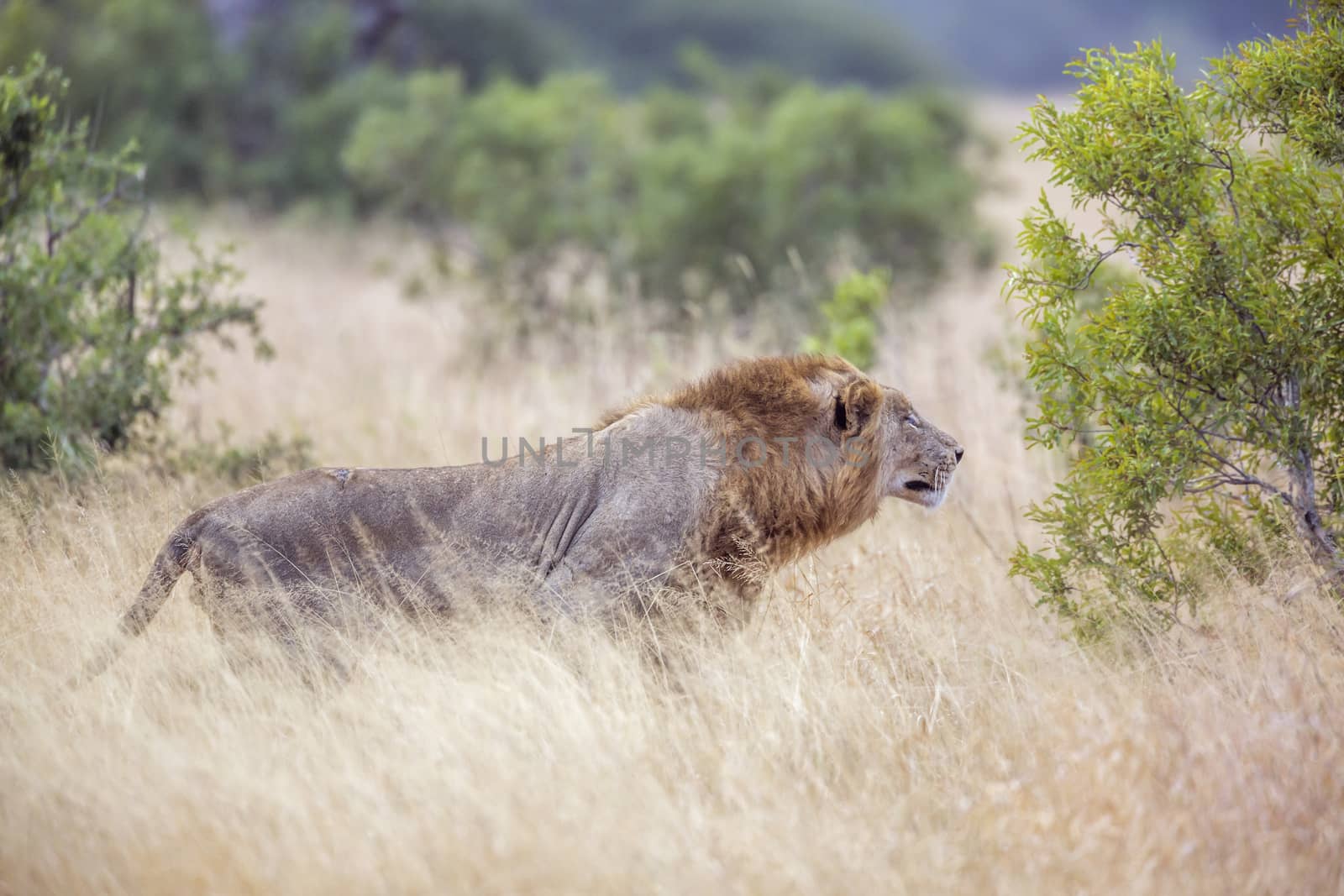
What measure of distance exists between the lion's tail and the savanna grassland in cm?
11

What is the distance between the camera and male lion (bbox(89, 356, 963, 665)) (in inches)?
183

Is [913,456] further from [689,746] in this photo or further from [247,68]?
[247,68]

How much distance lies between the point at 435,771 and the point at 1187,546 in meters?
3.68

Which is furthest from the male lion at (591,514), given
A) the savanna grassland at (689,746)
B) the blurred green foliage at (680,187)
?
the blurred green foliage at (680,187)

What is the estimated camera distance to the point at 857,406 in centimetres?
543

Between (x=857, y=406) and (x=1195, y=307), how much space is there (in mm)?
1496

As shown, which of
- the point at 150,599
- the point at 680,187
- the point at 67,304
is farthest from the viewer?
the point at 680,187

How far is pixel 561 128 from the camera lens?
54.0ft

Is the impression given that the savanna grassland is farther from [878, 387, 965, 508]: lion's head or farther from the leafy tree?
[878, 387, 965, 508]: lion's head

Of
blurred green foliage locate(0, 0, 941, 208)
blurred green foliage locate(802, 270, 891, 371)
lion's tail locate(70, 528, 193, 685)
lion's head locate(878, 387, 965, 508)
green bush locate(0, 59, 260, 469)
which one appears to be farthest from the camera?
blurred green foliage locate(0, 0, 941, 208)

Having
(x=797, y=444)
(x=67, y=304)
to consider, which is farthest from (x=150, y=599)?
(x=67, y=304)

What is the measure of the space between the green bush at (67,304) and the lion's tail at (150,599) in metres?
2.70

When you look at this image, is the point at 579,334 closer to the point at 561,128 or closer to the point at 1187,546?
the point at 561,128

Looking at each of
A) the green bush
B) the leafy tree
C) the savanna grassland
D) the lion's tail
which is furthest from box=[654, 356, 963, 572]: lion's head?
the green bush
